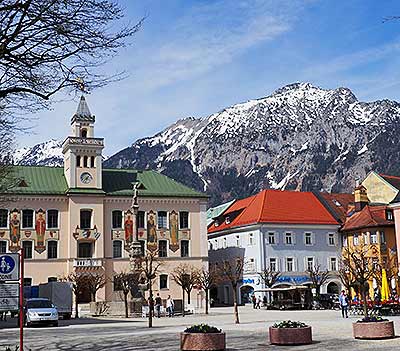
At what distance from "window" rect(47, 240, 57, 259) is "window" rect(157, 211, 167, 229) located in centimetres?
1067

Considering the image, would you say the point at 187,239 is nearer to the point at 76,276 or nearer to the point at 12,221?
the point at 76,276

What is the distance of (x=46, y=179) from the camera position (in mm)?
67438

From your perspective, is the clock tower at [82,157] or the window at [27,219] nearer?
the window at [27,219]

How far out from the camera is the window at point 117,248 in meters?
65.6

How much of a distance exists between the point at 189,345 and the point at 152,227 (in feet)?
160

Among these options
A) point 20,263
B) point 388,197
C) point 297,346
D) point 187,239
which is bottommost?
point 297,346

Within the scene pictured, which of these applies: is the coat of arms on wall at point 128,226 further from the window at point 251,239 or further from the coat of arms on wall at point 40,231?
the window at point 251,239

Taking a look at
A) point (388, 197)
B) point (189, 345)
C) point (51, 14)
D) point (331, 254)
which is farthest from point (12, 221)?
point (51, 14)

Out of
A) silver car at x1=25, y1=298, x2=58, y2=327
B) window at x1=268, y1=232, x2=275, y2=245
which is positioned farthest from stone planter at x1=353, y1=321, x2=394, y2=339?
window at x1=268, y1=232, x2=275, y2=245

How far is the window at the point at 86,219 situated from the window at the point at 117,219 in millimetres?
2435

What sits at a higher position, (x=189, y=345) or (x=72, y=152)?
(x=72, y=152)

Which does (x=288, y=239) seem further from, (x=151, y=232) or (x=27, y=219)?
(x=27, y=219)

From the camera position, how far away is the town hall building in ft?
208

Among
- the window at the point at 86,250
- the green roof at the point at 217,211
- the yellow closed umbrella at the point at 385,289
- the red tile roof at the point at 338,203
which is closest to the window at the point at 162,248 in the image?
the window at the point at 86,250
